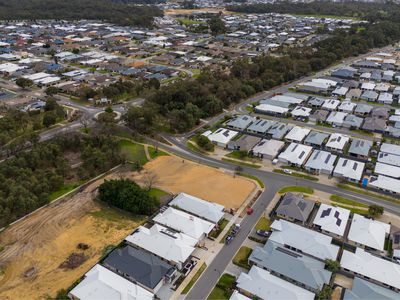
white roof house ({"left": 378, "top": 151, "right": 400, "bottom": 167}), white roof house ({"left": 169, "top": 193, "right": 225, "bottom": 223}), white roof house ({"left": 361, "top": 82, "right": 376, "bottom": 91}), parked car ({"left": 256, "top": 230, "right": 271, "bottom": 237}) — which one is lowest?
parked car ({"left": 256, "top": 230, "right": 271, "bottom": 237})

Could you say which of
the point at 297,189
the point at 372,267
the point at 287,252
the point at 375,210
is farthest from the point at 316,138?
the point at 287,252

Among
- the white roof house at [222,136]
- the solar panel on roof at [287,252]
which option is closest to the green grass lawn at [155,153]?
the white roof house at [222,136]

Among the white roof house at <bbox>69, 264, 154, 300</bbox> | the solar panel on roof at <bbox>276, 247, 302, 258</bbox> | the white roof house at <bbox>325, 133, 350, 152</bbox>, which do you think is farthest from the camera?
the white roof house at <bbox>325, 133, 350, 152</bbox>

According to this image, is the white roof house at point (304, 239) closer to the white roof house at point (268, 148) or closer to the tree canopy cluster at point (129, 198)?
the tree canopy cluster at point (129, 198)

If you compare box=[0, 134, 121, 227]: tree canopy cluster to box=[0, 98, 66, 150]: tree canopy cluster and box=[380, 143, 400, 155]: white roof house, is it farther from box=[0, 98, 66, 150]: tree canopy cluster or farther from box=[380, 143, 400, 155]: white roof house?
box=[380, 143, 400, 155]: white roof house

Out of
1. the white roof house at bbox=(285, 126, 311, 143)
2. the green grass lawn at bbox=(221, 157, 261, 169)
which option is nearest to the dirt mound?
the green grass lawn at bbox=(221, 157, 261, 169)
